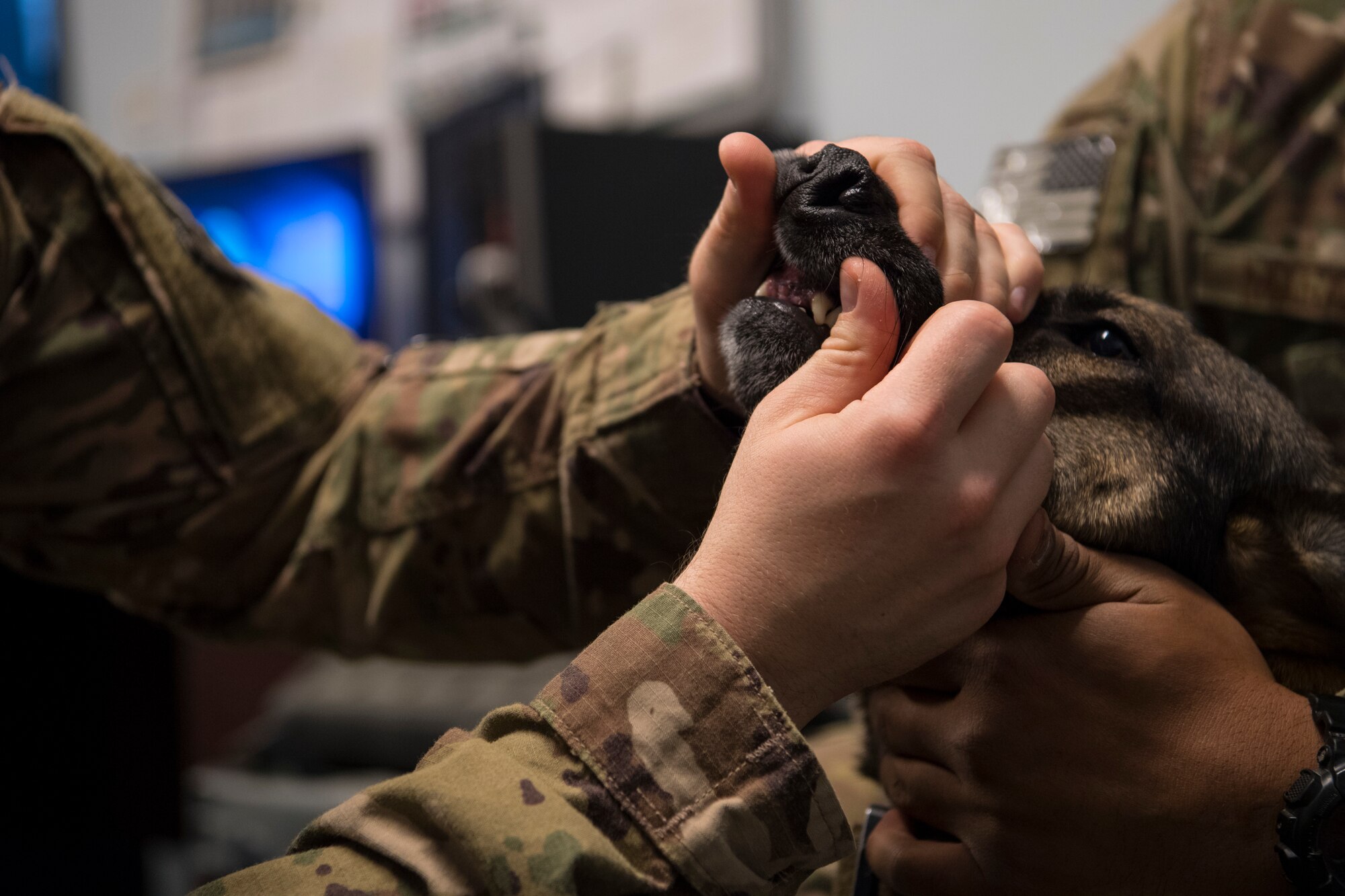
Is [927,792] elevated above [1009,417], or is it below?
below

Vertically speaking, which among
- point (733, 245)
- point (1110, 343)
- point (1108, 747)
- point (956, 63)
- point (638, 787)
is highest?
point (956, 63)

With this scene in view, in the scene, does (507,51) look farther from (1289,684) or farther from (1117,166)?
(1289,684)

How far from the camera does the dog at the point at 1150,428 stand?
80 cm

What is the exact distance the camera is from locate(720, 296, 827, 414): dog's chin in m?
0.79

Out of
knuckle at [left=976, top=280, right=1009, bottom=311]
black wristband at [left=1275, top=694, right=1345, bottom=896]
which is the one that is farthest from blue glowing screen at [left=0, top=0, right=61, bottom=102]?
black wristband at [left=1275, top=694, right=1345, bottom=896]

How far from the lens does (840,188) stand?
2.60 feet

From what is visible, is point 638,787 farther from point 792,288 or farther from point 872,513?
point 792,288

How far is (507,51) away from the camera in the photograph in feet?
10.3

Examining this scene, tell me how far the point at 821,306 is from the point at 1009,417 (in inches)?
9.7

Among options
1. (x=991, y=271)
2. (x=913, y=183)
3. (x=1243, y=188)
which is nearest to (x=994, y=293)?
(x=991, y=271)

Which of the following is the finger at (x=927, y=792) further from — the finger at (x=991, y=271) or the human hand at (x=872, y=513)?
the finger at (x=991, y=271)

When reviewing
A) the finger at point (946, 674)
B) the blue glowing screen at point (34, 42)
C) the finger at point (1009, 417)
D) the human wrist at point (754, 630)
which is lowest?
the finger at point (946, 674)

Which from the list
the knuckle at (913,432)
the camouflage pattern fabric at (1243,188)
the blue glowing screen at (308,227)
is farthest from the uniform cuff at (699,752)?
the blue glowing screen at (308,227)

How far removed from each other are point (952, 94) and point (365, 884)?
83.7 inches
